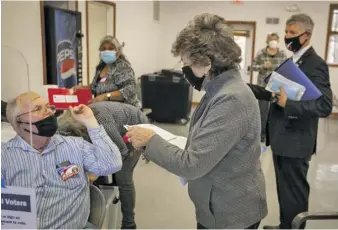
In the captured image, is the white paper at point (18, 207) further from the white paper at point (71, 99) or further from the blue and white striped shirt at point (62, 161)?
the white paper at point (71, 99)

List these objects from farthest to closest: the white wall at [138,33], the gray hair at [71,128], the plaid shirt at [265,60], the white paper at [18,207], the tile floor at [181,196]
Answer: the white wall at [138,33], the plaid shirt at [265,60], the tile floor at [181,196], the gray hair at [71,128], the white paper at [18,207]

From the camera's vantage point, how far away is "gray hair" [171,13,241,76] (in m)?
1.27

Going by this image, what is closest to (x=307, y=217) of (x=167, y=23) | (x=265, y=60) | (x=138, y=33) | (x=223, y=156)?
(x=223, y=156)

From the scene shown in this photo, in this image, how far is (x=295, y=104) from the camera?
2.18 m

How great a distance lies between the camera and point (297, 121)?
7.57 ft

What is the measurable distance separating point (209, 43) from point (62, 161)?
30.6 inches

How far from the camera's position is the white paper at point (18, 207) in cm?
69

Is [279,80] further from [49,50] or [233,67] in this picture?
[49,50]

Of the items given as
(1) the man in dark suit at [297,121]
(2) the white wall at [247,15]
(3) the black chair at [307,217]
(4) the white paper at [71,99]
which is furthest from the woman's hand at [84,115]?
(2) the white wall at [247,15]

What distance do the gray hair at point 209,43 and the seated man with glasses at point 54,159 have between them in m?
0.55

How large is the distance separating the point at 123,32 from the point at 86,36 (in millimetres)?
1471

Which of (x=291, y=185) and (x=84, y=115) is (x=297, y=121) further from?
(x=84, y=115)

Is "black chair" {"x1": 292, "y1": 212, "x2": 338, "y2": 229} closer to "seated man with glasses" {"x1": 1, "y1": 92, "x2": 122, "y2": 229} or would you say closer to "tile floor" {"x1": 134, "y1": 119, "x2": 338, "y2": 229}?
"seated man with glasses" {"x1": 1, "y1": 92, "x2": 122, "y2": 229}

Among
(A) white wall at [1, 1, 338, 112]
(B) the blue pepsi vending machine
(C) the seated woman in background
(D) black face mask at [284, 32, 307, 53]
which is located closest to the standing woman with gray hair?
(D) black face mask at [284, 32, 307, 53]
